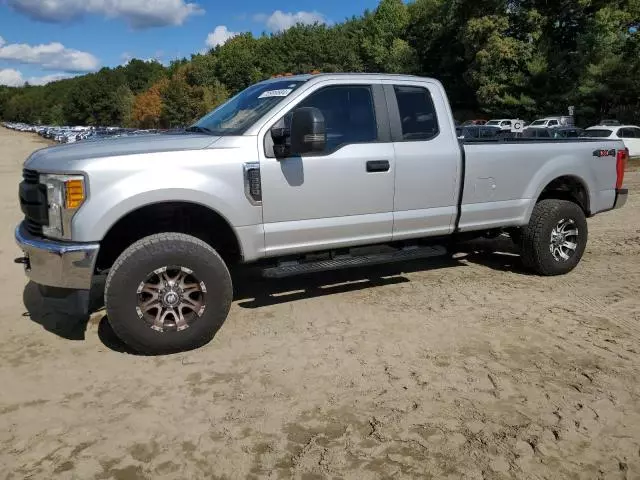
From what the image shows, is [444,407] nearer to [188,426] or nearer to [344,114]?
[188,426]

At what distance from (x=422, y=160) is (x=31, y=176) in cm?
311

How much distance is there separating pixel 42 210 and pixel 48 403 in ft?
4.37

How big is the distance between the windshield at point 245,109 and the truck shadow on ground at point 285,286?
162cm

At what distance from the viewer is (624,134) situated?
21.7 metres

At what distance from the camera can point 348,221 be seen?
4660 millimetres

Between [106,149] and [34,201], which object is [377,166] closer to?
[106,149]

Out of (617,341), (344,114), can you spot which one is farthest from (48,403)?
(617,341)

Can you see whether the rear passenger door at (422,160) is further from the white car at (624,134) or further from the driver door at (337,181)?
the white car at (624,134)

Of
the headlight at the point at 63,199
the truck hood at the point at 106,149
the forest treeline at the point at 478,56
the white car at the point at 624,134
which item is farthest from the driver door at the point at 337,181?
the forest treeline at the point at 478,56

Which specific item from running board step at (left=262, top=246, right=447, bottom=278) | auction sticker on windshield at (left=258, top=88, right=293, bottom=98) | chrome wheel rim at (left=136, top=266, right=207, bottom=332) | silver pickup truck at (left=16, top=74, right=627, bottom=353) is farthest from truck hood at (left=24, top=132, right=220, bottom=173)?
running board step at (left=262, top=246, right=447, bottom=278)

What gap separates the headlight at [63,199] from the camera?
3699 millimetres

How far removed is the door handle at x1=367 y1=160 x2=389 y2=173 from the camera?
183 inches

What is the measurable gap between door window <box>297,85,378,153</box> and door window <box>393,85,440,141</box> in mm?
315

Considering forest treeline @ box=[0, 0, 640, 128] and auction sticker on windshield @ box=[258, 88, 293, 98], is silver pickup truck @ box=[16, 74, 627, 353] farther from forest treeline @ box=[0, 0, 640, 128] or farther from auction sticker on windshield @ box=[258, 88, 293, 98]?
forest treeline @ box=[0, 0, 640, 128]
